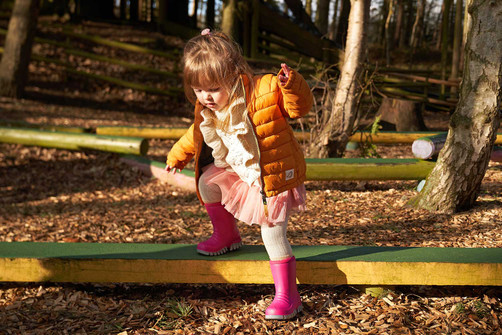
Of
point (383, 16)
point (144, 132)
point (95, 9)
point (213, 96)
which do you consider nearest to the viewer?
point (213, 96)

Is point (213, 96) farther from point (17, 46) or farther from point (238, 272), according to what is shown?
point (17, 46)

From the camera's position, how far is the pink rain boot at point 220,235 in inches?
122

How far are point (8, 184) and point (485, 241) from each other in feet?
18.1

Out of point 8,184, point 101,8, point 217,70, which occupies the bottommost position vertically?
point 8,184

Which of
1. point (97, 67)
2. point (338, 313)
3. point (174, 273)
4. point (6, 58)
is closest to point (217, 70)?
point (174, 273)

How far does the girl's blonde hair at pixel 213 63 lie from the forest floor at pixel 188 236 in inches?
51.7

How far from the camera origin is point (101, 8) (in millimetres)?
17281

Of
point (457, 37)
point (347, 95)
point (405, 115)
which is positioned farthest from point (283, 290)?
point (457, 37)

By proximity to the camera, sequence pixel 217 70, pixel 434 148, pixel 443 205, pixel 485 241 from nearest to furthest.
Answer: pixel 217 70, pixel 485 241, pixel 443 205, pixel 434 148

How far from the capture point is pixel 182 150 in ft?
10.1

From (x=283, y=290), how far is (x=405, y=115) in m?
6.85

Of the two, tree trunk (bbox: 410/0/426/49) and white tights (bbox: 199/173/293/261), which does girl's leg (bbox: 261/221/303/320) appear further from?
tree trunk (bbox: 410/0/426/49)

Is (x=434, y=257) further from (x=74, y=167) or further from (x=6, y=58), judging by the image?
→ (x=6, y=58)

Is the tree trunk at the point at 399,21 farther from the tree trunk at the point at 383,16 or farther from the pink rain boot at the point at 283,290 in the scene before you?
the pink rain boot at the point at 283,290
